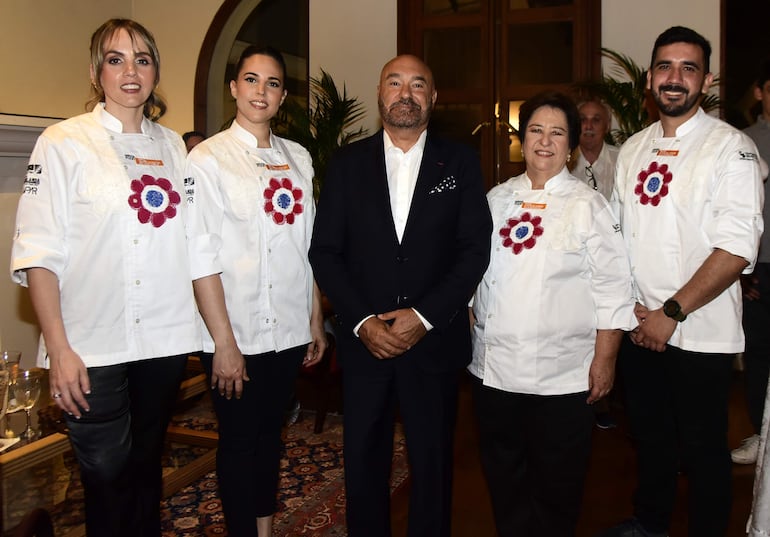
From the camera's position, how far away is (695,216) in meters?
2.20

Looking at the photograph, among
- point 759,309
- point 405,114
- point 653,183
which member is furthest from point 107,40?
point 759,309

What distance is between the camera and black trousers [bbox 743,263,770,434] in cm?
324

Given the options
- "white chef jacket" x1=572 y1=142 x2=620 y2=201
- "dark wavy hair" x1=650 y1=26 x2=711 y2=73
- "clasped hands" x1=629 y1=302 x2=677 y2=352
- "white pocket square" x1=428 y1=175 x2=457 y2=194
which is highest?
"dark wavy hair" x1=650 y1=26 x2=711 y2=73

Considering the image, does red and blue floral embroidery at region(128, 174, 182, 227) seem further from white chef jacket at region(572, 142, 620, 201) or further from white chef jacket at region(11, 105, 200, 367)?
white chef jacket at region(572, 142, 620, 201)

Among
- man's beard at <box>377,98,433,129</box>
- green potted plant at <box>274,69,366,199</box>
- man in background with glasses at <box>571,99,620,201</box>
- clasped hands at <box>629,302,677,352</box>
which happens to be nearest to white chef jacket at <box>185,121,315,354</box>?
man's beard at <box>377,98,433,129</box>

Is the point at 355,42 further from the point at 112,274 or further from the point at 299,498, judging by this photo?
the point at 112,274

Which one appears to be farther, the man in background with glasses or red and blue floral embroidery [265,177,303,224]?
the man in background with glasses

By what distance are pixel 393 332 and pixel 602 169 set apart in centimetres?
232

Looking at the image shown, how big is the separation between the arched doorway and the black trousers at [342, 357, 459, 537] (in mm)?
4814

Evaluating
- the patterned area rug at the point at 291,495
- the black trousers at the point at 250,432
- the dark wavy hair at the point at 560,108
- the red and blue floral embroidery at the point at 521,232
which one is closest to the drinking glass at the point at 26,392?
the patterned area rug at the point at 291,495

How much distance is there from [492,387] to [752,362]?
5.81 ft

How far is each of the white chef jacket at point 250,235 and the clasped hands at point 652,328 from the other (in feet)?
→ 3.60

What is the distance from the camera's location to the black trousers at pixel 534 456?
217 centimetres

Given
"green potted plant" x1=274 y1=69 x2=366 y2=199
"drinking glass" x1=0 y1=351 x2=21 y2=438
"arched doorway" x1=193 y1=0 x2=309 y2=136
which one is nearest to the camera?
"drinking glass" x1=0 y1=351 x2=21 y2=438
